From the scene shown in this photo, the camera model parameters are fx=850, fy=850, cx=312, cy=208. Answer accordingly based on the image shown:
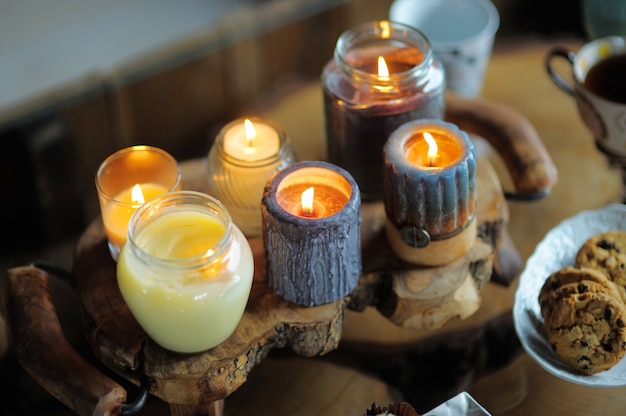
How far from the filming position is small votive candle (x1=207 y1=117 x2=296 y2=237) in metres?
0.83

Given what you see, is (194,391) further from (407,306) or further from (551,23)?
(551,23)

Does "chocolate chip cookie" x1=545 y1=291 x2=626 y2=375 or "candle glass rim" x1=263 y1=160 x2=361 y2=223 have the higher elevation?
"candle glass rim" x1=263 y1=160 x2=361 y2=223

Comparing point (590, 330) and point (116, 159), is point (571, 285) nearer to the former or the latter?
point (590, 330)

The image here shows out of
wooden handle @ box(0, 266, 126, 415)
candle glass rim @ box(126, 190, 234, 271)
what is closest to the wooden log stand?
wooden handle @ box(0, 266, 126, 415)

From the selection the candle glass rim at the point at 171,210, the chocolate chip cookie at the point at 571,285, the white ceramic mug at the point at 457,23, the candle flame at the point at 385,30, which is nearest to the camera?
the candle glass rim at the point at 171,210

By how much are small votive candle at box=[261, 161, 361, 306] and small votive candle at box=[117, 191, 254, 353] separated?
0.04 meters

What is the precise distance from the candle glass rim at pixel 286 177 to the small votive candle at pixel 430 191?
0.14 feet

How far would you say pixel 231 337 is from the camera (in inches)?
30.4

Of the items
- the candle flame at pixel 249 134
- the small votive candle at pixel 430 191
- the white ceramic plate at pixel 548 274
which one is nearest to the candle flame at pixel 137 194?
the candle flame at pixel 249 134

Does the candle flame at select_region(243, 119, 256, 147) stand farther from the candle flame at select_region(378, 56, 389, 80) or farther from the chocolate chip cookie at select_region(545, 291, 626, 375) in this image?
the chocolate chip cookie at select_region(545, 291, 626, 375)

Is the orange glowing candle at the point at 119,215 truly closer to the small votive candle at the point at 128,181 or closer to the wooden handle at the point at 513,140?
the small votive candle at the point at 128,181

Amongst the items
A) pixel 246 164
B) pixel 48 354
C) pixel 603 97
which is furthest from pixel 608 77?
pixel 48 354

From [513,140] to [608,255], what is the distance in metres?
0.19

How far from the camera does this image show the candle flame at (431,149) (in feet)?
2.61
